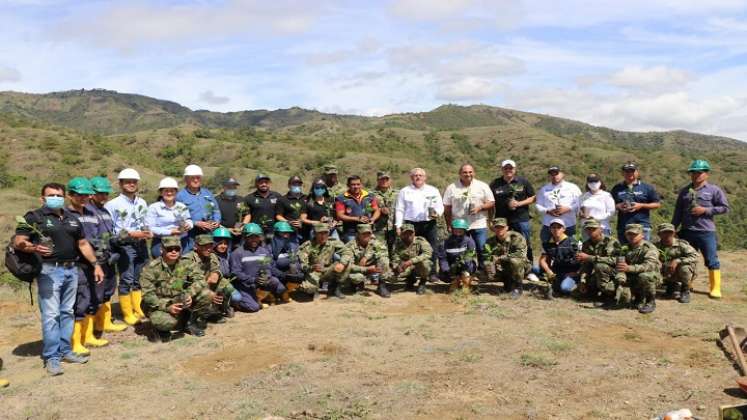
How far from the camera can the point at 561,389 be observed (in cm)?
543

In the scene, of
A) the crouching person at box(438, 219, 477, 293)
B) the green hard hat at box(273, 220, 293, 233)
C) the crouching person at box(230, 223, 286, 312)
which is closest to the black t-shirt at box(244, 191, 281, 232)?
the green hard hat at box(273, 220, 293, 233)

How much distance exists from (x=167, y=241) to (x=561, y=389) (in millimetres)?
5080

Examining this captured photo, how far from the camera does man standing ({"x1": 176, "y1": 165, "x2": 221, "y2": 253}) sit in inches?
320

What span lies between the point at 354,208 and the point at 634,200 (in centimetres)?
455

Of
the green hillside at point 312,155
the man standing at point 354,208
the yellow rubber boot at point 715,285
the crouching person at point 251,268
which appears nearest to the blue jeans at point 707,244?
the yellow rubber boot at point 715,285

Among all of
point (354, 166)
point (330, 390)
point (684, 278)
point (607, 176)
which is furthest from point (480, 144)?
point (330, 390)

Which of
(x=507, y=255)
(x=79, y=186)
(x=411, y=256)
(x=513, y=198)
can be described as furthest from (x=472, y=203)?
(x=79, y=186)

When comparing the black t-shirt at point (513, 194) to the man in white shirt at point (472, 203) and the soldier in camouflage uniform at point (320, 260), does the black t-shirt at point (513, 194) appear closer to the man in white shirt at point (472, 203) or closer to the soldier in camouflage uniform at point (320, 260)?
the man in white shirt at point (472, 203)

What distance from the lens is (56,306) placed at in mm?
6047

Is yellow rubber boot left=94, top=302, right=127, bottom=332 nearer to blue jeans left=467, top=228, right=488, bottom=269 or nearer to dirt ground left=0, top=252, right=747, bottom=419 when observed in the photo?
dirt ground left=0, top=252, right=747, bottom=419

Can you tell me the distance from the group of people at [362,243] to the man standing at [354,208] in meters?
0.03

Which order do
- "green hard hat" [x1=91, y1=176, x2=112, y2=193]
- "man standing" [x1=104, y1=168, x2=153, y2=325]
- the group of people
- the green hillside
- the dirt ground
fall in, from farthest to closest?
the green hillside
"man standing" [x1=104, y1=168, x2=153, y2=325]
the group of people
"green hard hat" [x1=91, y1=176, x2=112, y2=193]
the dirt ground

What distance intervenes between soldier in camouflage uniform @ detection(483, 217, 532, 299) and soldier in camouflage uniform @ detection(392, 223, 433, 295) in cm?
98

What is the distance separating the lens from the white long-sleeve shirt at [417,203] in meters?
9.23
